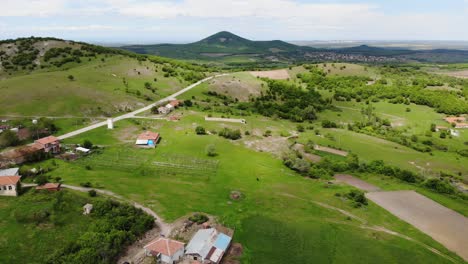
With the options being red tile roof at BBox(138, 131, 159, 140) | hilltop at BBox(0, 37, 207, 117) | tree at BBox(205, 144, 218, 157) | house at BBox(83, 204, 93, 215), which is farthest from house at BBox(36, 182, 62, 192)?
hilltop at BBox(0, 37, 207, 117)

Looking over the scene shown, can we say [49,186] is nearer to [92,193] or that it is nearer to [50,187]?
[50,187]

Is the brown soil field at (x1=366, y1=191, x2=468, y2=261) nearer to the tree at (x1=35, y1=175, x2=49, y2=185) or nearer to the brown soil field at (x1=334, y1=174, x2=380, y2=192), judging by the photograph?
the brown soil field at (x1=334, y1=174, x2=380, y2=192)

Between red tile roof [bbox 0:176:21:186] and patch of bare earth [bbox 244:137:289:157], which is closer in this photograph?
red tile roof [bbox 0:176:21:186]

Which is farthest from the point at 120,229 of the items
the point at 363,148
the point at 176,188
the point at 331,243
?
the point at 363,148

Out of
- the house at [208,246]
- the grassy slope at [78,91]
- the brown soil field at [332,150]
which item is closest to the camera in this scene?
the house at [208,246]

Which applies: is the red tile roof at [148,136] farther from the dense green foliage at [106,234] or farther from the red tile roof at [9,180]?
the dense green foliage at [106,234]

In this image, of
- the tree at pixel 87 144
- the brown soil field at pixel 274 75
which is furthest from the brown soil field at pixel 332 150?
the brown soil field at pixel 274 75
